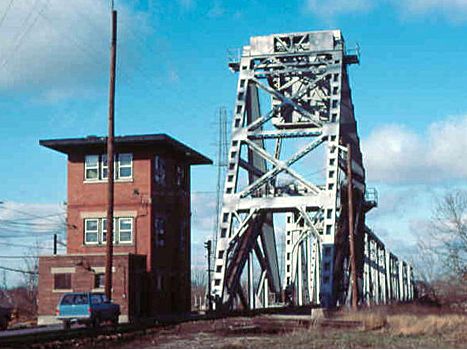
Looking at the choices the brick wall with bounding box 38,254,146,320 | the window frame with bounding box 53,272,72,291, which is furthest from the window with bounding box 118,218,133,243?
the window frame with bounding box 53,272,72,291

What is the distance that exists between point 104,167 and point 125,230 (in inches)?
167

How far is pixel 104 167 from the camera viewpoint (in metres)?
50.9

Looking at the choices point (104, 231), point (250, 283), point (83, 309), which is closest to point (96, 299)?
point (83, 309)

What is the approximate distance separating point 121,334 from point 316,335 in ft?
24.0

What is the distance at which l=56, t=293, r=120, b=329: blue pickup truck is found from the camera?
3319 centimetres

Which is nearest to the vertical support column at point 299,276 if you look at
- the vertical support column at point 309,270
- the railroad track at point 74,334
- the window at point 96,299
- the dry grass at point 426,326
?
the vertical support column at point 309,270

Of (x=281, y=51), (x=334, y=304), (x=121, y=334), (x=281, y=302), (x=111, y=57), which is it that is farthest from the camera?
(x=281, y=302)

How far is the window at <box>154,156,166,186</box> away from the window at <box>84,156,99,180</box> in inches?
142

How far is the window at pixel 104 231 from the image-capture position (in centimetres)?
4959

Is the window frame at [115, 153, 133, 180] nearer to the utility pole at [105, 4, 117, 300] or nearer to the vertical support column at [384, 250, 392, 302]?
the utility pole at [105, 4, 117, 300]

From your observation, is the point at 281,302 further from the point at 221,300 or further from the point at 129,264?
the point at 129,264

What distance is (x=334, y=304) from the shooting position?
4947 centimetres

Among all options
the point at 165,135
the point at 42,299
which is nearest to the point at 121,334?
the point at 42,299

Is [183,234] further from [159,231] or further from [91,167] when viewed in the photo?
[91,167]
